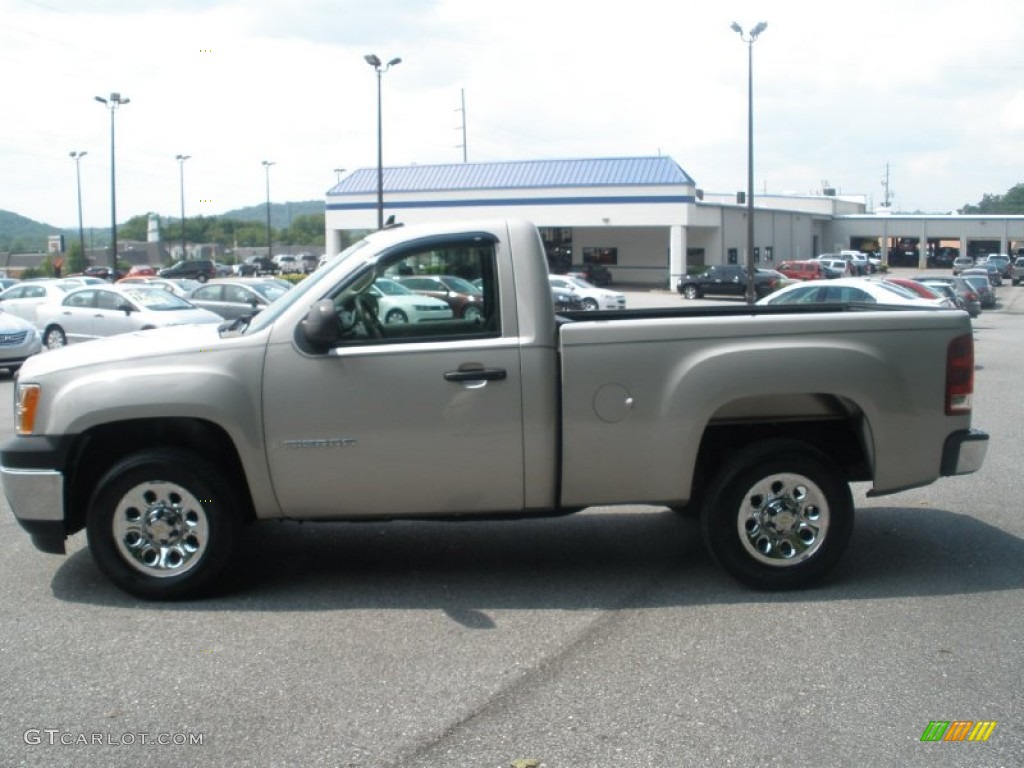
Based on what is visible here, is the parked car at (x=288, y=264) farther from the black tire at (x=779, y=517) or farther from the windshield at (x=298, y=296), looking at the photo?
the black tire at (x=779, y=517)

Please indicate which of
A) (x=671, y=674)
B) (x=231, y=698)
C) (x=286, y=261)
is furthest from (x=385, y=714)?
(x=286, y=261)

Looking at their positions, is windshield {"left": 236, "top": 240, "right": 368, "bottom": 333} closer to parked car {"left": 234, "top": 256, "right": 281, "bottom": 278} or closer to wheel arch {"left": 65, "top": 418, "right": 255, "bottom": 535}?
wheel arch {"left": 65, "top": 418, "right": 255, "bottom": 535}

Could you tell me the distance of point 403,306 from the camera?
20.7ft

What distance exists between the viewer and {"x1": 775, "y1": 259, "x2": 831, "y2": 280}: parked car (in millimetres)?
60181

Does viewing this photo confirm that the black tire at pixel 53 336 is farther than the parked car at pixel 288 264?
No

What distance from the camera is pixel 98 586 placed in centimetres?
662

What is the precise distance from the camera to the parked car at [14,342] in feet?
65.3

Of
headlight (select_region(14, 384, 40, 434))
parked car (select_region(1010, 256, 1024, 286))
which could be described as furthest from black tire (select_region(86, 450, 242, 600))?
parked car (select_region(1010, 256, 1024, 286))

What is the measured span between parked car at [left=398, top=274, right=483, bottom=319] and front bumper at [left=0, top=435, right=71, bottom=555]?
2.08m

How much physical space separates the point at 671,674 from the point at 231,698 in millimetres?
1953

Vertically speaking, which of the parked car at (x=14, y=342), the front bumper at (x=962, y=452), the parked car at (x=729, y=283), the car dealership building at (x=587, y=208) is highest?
the car dealership building at (x=587, y=208)

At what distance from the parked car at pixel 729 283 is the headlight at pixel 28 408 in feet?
148

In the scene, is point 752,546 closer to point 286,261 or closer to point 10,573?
point 10,573

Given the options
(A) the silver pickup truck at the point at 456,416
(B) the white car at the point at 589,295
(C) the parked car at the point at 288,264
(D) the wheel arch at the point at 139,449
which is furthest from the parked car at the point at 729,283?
(D) the wheel arch at the point at 139,449
